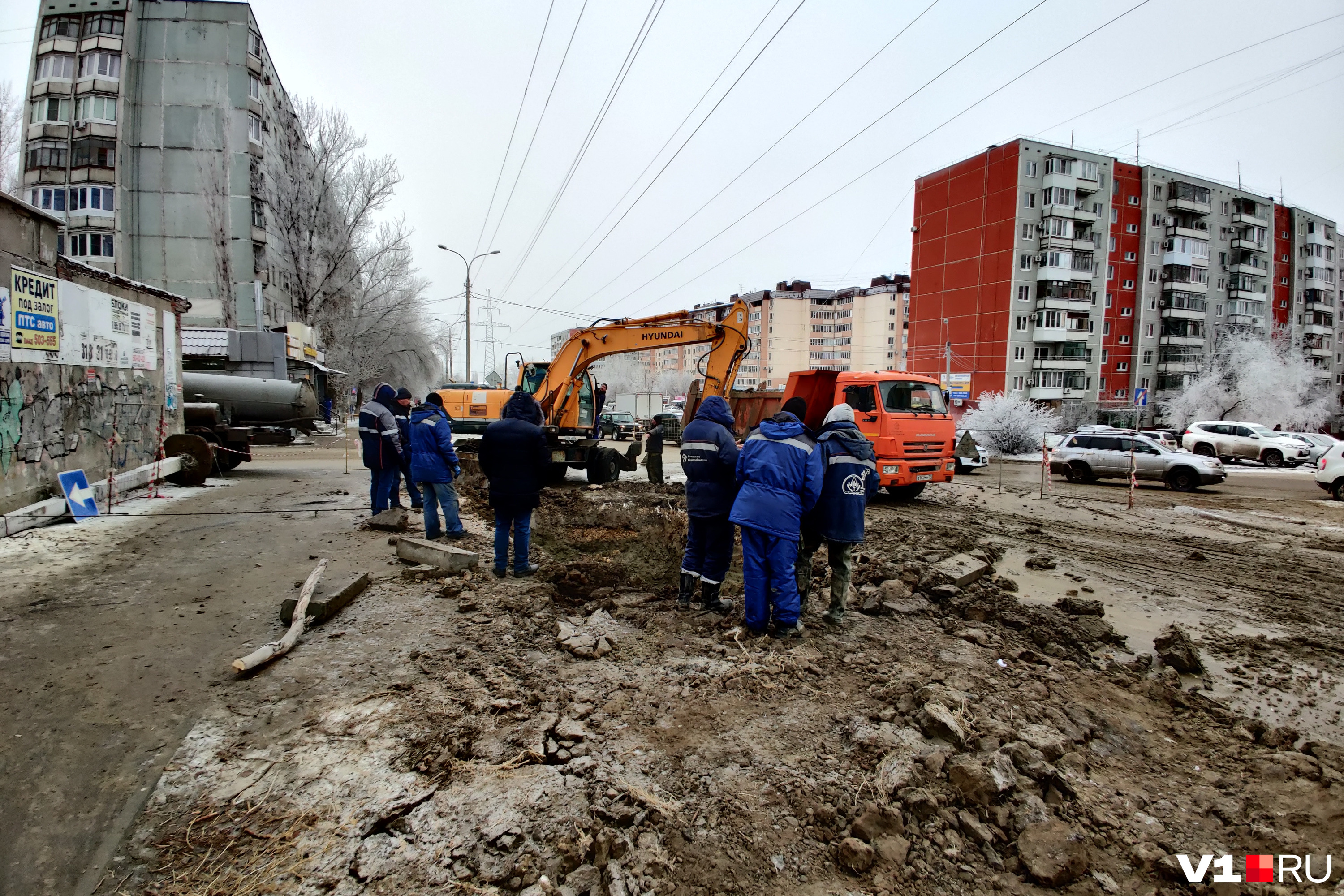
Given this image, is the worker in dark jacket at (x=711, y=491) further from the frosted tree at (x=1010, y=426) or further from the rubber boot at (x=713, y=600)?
the frosted tree at (x=1010, y=426)

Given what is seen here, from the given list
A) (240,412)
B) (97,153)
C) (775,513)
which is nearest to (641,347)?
(775,513)

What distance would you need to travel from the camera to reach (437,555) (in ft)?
21.2

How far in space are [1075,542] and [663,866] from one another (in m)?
9.01

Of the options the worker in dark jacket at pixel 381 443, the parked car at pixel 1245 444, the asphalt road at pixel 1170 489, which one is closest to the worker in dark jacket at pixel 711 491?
the worker in dark jacket at pixel 381 443

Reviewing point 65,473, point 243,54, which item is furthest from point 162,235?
point 65,473

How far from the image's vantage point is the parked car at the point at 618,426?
3012cm

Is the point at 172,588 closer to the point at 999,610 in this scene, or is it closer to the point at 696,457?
the point at 696,457

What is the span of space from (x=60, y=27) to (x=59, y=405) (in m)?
42.1

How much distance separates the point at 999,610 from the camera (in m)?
5.58

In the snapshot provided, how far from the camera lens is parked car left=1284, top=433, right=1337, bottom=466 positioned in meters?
25.1

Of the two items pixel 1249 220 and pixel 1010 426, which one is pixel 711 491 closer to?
pixel 1010 426

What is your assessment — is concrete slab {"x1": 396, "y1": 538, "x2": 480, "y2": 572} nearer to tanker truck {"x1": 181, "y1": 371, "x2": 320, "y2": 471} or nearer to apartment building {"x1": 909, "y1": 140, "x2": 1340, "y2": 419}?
tanker truck {"x1": 181, "y1": 371, "x2": 320, "y2": 471}

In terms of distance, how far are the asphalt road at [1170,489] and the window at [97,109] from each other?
45.5m

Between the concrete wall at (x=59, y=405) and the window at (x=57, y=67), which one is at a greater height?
the window at (x=57, y=67)
